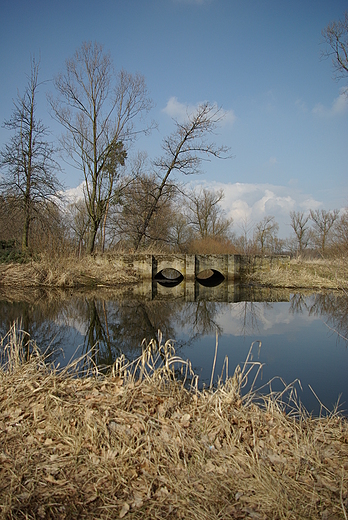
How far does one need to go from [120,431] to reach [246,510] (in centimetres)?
110

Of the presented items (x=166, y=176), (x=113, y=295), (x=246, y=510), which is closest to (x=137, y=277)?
(x=113, y=295)

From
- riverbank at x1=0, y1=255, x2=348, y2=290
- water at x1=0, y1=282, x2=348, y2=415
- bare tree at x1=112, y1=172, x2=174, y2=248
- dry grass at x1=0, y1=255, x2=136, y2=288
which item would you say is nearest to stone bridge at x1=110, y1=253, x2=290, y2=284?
riverbank at x1=0, y1=255, x2=348, y2=290

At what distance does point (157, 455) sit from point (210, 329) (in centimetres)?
480

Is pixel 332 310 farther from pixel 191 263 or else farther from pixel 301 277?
pixel 191 263

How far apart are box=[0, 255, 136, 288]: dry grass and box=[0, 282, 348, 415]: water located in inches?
72.8

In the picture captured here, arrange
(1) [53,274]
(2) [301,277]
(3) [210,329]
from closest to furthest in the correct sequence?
(3) [210,329], (1) [53,274], (2) [301,277]

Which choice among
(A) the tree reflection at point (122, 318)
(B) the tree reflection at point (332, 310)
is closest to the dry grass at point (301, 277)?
(B) the tree reflection at point (332, 310)

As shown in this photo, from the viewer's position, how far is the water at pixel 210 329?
15.5 feet

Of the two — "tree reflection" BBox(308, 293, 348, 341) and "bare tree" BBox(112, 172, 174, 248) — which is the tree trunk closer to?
"bare tree" BBox(112, 172, 174, 248)

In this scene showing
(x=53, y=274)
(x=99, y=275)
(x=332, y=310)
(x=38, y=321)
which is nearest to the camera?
(x=38, y=321)

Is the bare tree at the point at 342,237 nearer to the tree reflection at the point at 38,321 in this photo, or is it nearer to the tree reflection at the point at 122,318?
the tree reflection at the point at 122,318

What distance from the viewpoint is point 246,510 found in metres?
2.13

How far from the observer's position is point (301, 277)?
16.5 meters

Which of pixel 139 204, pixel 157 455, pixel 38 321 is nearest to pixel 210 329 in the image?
pixel 38 321
